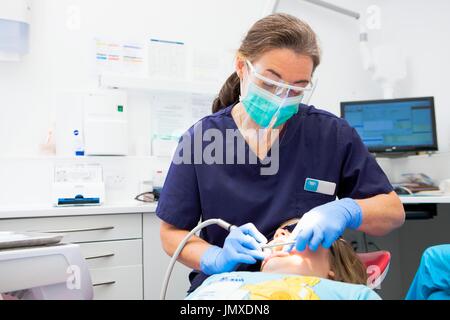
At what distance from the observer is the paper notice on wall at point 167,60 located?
2.61m

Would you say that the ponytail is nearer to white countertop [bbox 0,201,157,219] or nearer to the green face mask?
the green face mask

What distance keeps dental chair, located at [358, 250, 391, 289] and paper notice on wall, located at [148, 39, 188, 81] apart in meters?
1.77

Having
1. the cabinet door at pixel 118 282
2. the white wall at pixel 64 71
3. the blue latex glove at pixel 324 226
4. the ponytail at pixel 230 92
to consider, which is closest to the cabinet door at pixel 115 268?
the cabinet door at pixel 118 282

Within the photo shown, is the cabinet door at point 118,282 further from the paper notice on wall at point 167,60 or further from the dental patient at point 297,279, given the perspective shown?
the paper notice on wall at point 167,60

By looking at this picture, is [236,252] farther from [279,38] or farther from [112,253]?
[112,253]

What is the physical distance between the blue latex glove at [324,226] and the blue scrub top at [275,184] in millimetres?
168

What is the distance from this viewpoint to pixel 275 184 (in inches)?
50.2

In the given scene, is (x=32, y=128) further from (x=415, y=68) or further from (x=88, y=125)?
(x=415, y=68)

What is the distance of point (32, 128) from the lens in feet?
7.77

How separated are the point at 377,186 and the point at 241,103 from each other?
1.62 feet

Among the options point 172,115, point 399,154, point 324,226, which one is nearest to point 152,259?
point 172,115

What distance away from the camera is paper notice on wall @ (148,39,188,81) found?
8.56ft

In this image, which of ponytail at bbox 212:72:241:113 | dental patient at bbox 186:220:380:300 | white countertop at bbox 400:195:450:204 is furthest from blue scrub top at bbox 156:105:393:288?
white countertop at bbox 400:195:450:204

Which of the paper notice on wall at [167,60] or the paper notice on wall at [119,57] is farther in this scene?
the paper notice on wall at [167,60]
